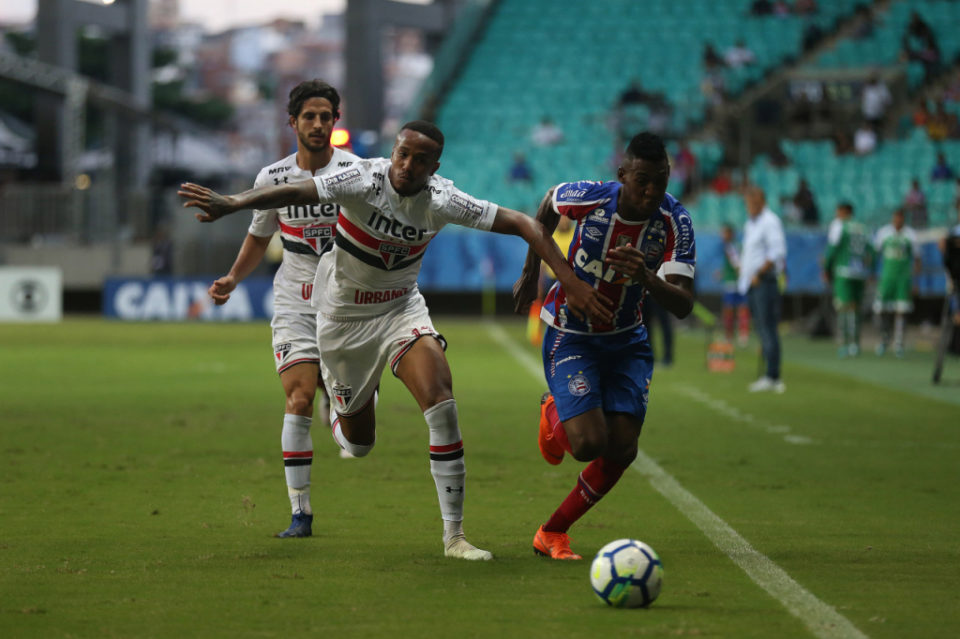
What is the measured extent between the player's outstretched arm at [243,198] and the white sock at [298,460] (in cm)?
152

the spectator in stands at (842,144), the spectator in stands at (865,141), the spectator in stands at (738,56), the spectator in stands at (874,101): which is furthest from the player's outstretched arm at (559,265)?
the spectator in stands at (738,56)

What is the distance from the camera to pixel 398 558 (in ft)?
21.4

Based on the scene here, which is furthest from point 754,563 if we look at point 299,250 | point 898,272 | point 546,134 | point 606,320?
point 546,134

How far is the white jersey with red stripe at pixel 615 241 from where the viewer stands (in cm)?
669

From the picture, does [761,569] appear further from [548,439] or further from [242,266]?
[242,266]

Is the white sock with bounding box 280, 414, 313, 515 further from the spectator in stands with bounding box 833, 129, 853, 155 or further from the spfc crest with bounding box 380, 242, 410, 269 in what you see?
the spectator in stands with bounding box 833, 129, 853, 155

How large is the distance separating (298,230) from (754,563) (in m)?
3.14

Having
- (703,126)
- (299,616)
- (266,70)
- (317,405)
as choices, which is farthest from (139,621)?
(266,70)

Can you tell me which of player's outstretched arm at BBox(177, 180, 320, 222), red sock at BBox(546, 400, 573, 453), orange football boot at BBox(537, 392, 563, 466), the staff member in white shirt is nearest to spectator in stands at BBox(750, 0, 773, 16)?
the staff member in white shirt

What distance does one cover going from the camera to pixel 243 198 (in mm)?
5996

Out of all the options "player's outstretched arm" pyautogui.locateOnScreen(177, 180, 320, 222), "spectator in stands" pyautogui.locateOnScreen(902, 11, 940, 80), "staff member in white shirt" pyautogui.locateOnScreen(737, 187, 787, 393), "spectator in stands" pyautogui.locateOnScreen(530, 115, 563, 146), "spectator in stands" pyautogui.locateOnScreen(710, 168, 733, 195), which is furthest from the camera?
"spectator in stands" pyautogui.locateOnScreen(530, 115, 563, 146)

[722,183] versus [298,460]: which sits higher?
[722,183]

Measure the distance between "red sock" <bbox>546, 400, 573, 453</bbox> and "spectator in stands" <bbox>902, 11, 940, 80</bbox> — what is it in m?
33.7

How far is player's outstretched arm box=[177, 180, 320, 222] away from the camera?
584 centimetres
